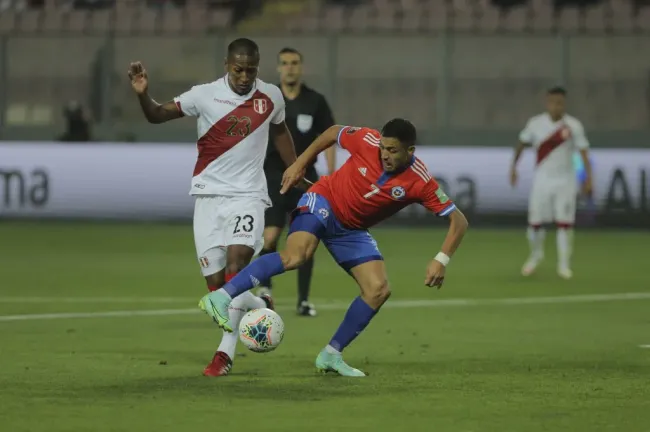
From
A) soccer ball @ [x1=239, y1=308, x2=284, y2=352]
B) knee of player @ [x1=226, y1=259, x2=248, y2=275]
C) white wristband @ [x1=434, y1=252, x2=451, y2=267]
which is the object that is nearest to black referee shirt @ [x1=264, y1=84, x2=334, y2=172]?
knee of player @ [x1=226, y1=259, x2=248, y2=275]

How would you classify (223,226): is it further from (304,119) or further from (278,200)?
(304,119)

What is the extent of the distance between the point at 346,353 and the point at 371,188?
5.79 ft

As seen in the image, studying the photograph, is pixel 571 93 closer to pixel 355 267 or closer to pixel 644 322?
pixel 644 322

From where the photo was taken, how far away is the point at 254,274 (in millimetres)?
8352

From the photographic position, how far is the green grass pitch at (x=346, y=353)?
7.30m

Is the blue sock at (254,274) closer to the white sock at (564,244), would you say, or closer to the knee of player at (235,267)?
the knee of player at (235,267)

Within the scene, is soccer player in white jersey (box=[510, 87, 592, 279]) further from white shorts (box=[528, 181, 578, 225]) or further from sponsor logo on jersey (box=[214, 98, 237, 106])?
sponsor logo on jersey (box=[214, 98, 237, 106])

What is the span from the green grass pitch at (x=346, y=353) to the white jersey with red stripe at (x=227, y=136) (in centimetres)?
123

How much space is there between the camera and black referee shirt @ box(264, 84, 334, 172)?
41.4 feet

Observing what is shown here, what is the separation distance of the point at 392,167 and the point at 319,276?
26.5 feet

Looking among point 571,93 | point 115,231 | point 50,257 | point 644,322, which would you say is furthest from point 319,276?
point 571,93

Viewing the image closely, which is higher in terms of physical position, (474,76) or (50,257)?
(474,76)

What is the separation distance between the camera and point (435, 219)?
23578 millimetres

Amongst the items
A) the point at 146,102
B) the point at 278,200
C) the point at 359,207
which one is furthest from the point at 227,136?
the point at 278,200
